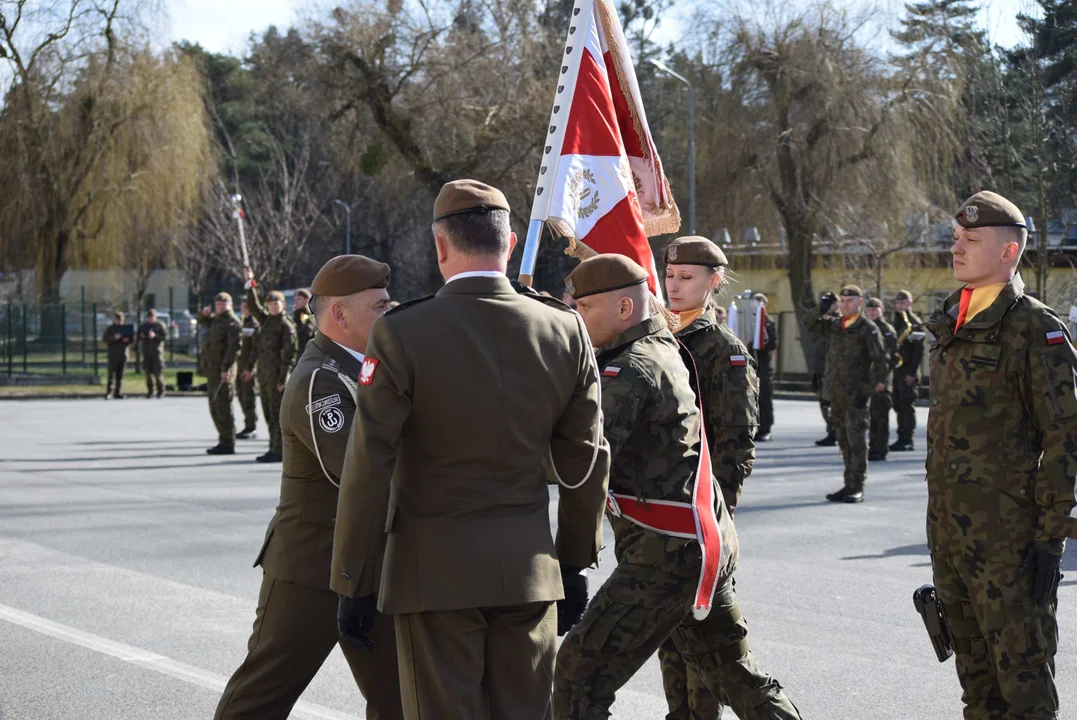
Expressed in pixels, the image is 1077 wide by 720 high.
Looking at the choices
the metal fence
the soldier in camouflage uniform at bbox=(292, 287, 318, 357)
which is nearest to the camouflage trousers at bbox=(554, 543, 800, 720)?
the soldier in camouflage uniform at bbox=(292, 287, 318, 357)

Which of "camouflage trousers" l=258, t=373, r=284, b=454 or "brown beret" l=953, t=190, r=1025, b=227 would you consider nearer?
"brown beret" l=953, t=190, r=1025, b=227

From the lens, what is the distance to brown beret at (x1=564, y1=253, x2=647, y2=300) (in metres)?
4.29

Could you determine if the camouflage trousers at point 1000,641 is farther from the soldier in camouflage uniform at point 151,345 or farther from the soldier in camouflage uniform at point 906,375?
the soldier in camouflage uniform at point 151,345

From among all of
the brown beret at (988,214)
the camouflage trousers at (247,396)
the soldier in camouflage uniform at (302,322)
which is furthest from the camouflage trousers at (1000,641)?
the camouflage trousers at (247,396)

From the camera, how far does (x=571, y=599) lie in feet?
12.5

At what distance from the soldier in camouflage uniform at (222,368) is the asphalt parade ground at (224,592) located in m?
0.75

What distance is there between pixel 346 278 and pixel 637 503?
128 centimetres

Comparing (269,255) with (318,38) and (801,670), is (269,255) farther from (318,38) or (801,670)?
(801,670)

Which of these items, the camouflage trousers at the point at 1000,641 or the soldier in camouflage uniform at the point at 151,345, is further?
the soldier in camouflage uniform at the point at 151,345

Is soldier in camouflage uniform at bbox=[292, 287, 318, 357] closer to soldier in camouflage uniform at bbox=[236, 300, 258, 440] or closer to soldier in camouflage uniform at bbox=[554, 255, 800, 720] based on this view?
soldier in camouflage uniform at bbox=[236, 300, 258, 440]

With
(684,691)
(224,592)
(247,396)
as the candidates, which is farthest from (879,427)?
(684,691)

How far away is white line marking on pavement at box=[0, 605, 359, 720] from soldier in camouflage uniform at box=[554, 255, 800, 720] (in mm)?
1680

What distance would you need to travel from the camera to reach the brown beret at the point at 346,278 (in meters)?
4.46

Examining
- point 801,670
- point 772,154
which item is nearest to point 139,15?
point 772,154
